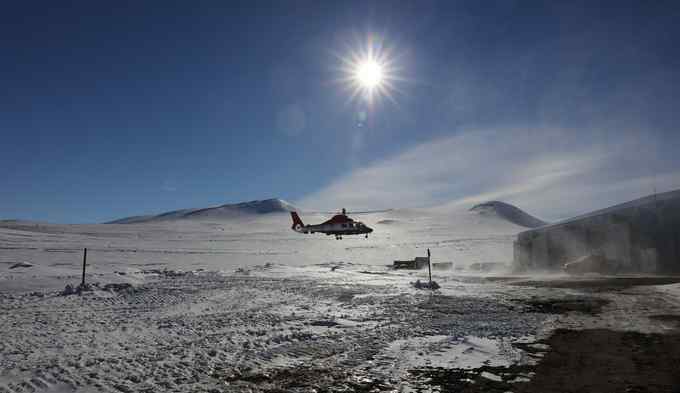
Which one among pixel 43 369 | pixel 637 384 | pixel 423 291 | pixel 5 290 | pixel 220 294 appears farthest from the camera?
pixel 423 291

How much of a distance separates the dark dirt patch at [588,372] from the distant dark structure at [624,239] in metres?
22.9

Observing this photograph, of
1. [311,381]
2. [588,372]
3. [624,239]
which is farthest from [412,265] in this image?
[311,381]

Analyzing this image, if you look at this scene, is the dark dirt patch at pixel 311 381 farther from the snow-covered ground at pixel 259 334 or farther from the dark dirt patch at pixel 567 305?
the dark dirt patch at pixel 567 305

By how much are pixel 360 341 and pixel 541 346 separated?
4.03 m

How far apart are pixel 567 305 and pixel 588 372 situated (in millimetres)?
8463

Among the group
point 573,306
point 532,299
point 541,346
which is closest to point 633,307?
point 573,306

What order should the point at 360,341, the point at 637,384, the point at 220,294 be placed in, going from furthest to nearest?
1. the point at 220,294
2. the point at 360,341
3. the point at 637,384

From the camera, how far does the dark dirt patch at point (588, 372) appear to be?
6239mm

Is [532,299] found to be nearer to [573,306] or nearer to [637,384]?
[573,306]

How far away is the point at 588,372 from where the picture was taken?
6.92 meters

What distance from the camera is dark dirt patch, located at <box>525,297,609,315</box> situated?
43.7 ft

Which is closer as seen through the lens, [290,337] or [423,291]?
[290,337]

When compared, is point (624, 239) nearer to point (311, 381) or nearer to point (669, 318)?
point (669, 318)

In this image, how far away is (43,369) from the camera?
696 cm
